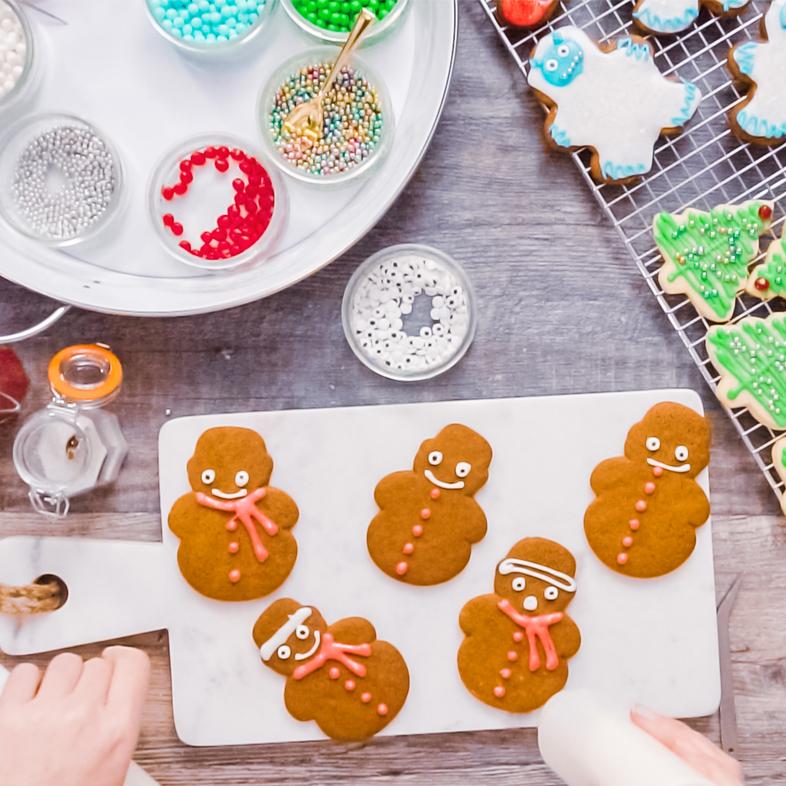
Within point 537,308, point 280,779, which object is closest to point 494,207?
point 537,308

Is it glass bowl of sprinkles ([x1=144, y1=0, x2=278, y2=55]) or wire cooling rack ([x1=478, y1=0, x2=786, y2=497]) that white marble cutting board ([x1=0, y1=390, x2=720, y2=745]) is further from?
glass bowl of sprinkles ([x1=144, y1=0, x2=278, y2=55])

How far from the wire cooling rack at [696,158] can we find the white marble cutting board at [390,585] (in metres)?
0.18

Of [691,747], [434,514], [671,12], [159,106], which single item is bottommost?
[691,747]

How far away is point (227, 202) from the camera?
1.23m

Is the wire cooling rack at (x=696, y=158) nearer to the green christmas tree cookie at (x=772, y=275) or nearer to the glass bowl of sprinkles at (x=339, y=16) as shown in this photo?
the green christmas tree cookie at (x=772, y=275)

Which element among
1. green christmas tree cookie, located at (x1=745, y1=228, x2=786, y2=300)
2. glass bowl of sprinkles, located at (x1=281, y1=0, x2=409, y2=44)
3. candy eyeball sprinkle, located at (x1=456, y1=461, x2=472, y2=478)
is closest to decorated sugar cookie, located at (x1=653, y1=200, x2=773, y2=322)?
green christmas tree cookie, located at (x1=745, y1=228, x2=786, y2=300)

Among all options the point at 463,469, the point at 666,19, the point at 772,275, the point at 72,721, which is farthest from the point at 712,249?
the point at 72,721

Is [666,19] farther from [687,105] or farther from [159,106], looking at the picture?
[159,106]

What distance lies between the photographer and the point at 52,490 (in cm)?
124

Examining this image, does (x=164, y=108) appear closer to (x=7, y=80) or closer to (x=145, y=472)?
(x=7, y=80)

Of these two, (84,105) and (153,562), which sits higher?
(84,105)

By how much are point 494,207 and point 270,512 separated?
1.62 ft

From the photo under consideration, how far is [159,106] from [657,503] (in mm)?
815

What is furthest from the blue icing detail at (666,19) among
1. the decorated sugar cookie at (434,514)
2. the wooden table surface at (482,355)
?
the decorated sugar cookie at (434,514)
